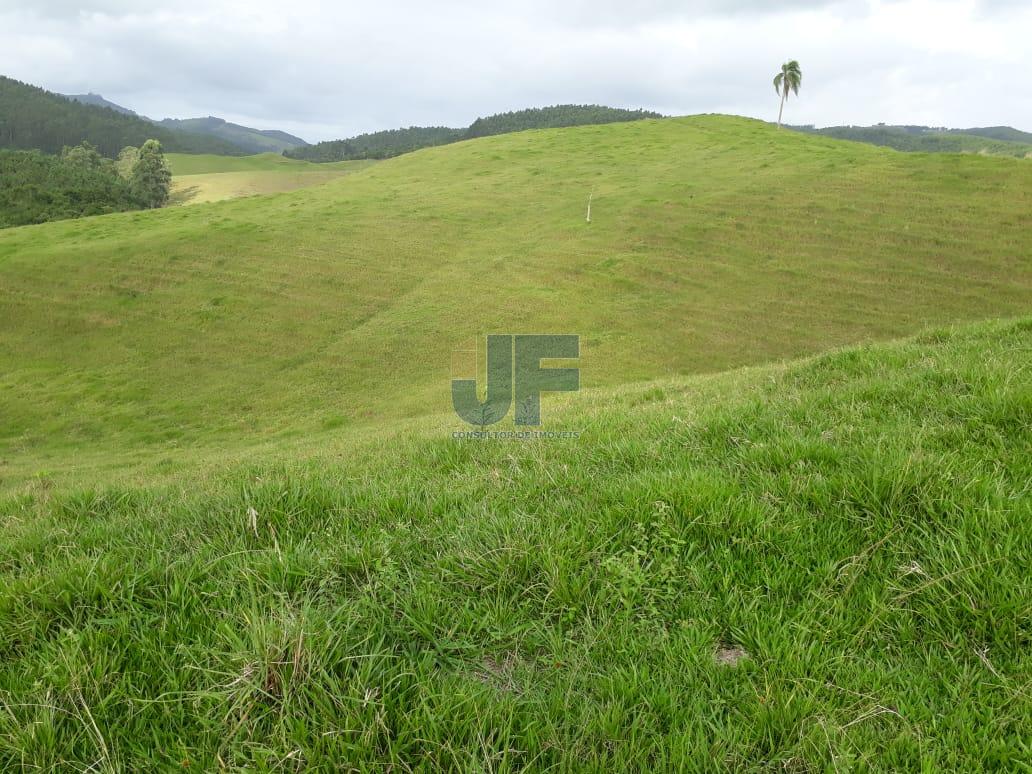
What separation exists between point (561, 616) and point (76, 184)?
103 m

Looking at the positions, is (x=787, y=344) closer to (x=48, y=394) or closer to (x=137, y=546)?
(x=137, y=546)

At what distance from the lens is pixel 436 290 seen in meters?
35.1

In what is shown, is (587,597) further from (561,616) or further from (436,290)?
(436,290)

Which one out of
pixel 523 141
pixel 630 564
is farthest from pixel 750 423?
pixel 523 141

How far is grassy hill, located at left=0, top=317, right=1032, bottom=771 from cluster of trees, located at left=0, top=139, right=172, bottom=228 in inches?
3301

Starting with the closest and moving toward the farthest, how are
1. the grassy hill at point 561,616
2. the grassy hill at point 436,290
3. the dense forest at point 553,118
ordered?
1. the grassy hill at point 561,616
2. the grassy hill at point 436,290
3. the dense forest at point 553,118

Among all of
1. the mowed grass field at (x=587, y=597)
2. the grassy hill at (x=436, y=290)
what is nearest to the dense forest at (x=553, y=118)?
the grassy hill at (x=436, y=290)

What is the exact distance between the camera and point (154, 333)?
31328 millimetres

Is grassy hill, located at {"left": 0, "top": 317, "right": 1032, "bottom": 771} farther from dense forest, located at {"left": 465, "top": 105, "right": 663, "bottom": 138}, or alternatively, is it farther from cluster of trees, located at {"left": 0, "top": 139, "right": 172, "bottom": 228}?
dense forest, located at {"left": 465, "top": 105, "right": 663, "bottom": 138}

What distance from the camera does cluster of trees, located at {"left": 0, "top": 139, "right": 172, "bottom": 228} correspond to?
67312 millimetres

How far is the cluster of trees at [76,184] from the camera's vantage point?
67.3 meters

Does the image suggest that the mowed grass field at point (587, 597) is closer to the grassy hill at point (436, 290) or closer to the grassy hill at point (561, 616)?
the grassy hill at point (561, 616)

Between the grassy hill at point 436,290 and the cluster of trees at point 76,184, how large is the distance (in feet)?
92.8

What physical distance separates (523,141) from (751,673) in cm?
7541
